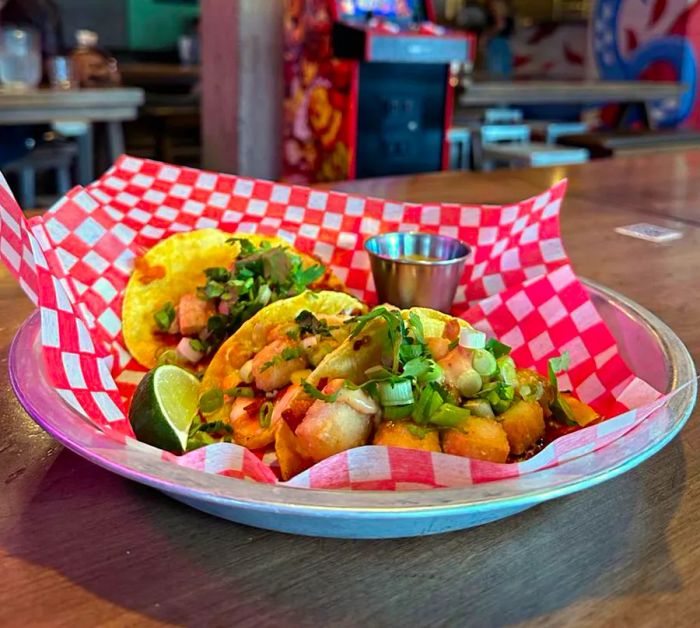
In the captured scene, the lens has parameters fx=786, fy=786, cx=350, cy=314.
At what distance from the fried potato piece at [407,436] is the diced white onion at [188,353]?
1.61 ft

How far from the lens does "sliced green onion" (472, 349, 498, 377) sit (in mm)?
894

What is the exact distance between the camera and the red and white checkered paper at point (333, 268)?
768mm

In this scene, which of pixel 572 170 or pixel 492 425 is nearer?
pixel 492 425

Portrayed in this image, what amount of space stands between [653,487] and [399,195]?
169 centimetres

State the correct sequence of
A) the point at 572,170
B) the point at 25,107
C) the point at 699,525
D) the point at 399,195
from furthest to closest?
the point at 25,107 < the point at 572,170 < the point at 399,195 < the point at 699,525

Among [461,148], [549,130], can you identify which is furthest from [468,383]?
[549,130]

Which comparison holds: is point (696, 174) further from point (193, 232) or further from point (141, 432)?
point (141, 432)

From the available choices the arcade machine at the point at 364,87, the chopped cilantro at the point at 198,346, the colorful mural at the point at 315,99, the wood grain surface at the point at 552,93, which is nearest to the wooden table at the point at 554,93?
the wood grain surface at the point at 552,93

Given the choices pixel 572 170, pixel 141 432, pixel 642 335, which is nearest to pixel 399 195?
pixel 572 170

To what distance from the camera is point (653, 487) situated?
0.89 metres

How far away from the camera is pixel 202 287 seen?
1342 millimetres

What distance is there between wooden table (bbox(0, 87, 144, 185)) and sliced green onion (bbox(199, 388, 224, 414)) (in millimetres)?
3534

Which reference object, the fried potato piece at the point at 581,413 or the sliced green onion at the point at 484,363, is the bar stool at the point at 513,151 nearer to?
the fried potato piece at the point at 581,413

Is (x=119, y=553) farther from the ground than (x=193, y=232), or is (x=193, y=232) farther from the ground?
(x=193, y=232)
